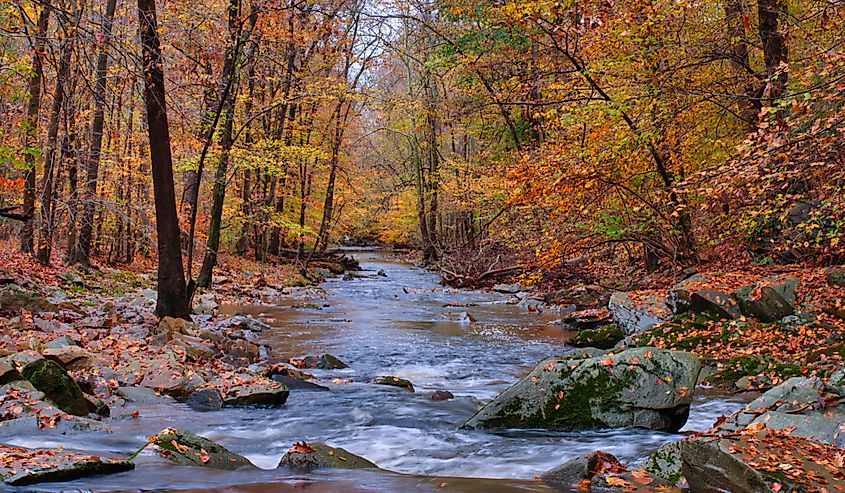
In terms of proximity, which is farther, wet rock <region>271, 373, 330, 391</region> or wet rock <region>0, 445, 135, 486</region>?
wet rock <region>271, 373, 330, 391</region>

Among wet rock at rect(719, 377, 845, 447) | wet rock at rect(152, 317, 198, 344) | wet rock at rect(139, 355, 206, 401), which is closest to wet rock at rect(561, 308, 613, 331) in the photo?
wet rock at rect(152, 317, 198, 344)

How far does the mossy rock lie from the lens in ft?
38.4

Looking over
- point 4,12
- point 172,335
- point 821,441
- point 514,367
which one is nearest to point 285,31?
point 4,12

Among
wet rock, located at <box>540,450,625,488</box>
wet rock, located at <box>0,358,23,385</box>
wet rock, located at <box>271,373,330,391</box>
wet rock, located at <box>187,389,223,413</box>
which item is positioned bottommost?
wet rock, located at <box>271,373,330,391</box>

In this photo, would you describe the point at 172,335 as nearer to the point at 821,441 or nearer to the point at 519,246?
the point at 821,441

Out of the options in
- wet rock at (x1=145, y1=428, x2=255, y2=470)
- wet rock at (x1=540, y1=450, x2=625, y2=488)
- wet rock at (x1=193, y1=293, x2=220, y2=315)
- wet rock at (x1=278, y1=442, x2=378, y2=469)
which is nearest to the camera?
wet rock at (x1=540, y1=450, x2=625, y2=488)

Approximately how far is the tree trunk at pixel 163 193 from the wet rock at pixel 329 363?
2.85 meters

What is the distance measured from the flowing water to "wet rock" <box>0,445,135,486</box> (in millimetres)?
89

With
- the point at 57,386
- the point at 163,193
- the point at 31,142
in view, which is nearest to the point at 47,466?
the point at 57,386

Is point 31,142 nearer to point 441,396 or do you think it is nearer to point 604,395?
point 441,396

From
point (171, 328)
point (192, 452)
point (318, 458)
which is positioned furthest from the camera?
point (171, 328)

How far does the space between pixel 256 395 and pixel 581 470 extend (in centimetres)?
429

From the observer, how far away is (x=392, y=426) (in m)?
7.07

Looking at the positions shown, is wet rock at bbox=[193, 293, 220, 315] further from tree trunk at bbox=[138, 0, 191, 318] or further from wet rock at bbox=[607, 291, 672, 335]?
wet rock at bbox=[607, 291, 672, 335]
